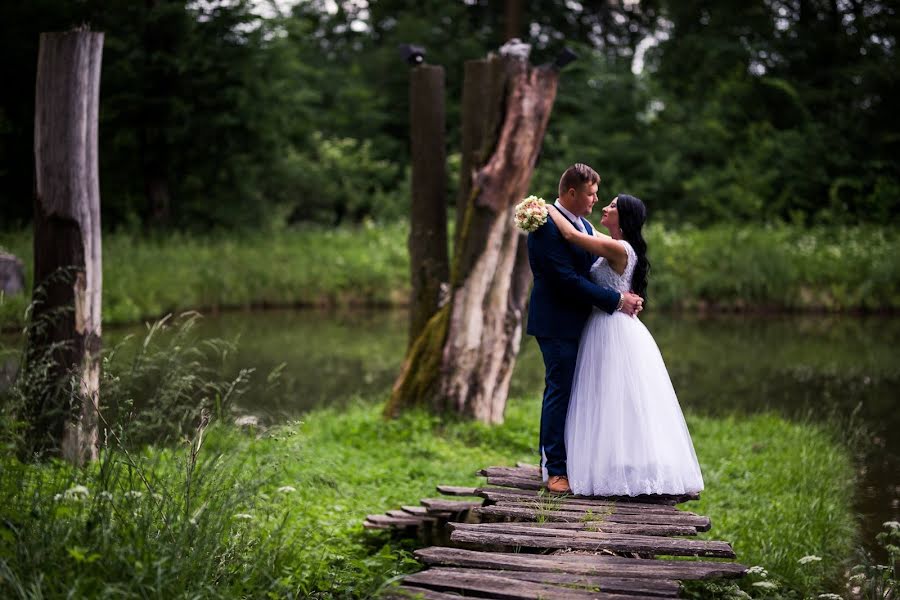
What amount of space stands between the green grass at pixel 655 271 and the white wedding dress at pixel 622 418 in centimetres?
1364

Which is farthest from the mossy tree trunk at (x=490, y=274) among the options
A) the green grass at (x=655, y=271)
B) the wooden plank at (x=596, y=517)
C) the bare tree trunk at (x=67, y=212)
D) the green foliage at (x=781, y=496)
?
the green grass at (x=655, y=271)

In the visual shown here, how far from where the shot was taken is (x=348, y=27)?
3862 centimetres

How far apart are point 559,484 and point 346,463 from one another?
2.80 meters

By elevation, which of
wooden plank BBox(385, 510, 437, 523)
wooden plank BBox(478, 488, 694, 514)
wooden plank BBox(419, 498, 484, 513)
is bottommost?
wooden plank BBox(385, 510, 437, 523)

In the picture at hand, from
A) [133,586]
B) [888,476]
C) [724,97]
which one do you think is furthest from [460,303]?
[724,97]

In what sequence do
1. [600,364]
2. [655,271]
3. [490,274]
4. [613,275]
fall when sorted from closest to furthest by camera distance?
[600,364], [613,275], [490,274], [655,271]

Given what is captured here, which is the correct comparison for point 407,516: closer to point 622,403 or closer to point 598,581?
point 622,403

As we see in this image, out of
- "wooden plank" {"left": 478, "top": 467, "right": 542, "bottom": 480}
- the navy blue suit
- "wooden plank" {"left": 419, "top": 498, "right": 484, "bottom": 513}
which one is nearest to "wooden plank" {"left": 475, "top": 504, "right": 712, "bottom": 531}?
the navy blue suit

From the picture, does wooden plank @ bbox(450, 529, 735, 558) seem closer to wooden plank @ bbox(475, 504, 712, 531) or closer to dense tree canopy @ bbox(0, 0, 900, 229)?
wooden plank @ bbox(475, 504, 712, 531)

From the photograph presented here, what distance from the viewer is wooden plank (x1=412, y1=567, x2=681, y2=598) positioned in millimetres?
4094

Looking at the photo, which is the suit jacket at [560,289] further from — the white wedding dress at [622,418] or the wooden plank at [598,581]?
the wooden plank at [598,581]

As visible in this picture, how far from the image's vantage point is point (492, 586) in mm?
4094

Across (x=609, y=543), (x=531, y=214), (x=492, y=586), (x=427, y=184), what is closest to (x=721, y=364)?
(x=427, y=184)

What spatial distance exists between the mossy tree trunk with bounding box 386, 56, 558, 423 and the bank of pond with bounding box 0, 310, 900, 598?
1.08 feet
